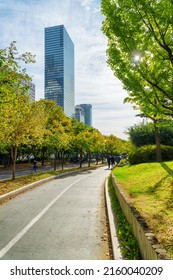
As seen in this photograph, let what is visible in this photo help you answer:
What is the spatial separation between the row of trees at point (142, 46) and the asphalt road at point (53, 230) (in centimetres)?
588

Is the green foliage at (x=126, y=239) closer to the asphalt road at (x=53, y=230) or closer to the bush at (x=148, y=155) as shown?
the asphalt road at (x=53, y=230)

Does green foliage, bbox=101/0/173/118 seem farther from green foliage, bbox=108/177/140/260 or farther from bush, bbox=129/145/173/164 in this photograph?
bush, bbox=129/145/173/164

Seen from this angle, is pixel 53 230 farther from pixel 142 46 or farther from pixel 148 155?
pixel 148 155

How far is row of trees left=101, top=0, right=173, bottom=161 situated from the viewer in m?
10.5

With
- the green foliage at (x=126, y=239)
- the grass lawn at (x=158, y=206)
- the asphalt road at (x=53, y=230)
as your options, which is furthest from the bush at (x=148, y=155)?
the green foliage at (x=126, y=239)

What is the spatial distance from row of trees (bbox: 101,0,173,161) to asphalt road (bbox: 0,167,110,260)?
5882mm

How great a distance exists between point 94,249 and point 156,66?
9.39 m

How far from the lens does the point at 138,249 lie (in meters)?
5.04

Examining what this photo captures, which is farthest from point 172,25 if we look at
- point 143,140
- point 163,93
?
point 143,140

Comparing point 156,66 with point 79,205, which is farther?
point 156,66

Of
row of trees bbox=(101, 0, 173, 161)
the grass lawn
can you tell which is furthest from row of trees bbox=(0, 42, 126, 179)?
the grass lawn

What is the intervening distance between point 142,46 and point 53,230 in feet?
29.7

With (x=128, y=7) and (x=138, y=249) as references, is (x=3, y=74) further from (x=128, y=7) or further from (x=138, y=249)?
(x=138, y=249)

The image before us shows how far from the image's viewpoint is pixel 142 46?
11.6 m
